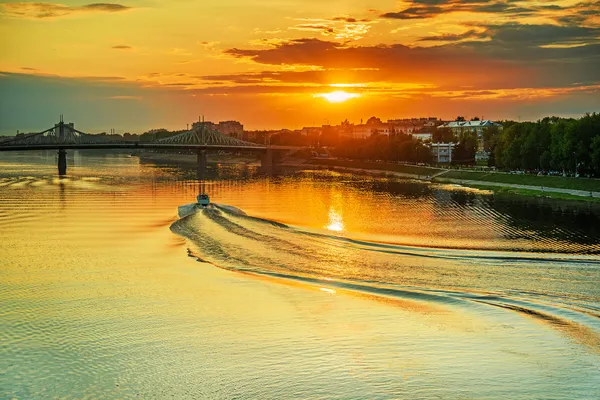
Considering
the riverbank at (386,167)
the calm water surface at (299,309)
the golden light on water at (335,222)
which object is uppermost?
the riverbank at (386,167)

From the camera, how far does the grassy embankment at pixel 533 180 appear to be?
138ft

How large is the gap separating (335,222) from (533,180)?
75.3ft

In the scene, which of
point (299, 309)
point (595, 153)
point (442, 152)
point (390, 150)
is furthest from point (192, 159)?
point (299, 309)

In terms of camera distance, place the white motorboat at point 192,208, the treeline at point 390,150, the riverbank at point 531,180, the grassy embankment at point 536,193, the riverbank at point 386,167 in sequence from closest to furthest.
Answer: the white motorboat at point 192,208 < the grassy embankment at point 536,193 < the riverbank at point 531,180 < the riverbank at point 386,167 < the treeline at point 390,150

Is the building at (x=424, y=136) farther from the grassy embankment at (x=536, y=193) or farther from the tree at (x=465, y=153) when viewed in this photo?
the grassy embankment at (x=536, y=193)

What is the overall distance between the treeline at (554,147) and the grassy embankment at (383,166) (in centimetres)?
850

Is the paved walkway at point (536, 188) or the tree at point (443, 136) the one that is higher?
the tree at point (443, 136)

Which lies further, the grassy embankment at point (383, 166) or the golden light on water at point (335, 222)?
the grassy embankment at point (383, 166)

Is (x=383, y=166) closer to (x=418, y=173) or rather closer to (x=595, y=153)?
(x=418, y=173)

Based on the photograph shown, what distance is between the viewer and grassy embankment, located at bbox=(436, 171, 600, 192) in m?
42.0

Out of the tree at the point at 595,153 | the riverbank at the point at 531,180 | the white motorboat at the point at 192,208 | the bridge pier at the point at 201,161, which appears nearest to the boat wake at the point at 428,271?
the white motorboat at the point at 192,208

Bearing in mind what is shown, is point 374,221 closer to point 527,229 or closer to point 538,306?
point 527,229

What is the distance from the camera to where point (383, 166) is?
77.2 metres

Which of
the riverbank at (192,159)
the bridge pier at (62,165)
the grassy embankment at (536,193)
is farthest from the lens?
the riverbank at (192,159)
